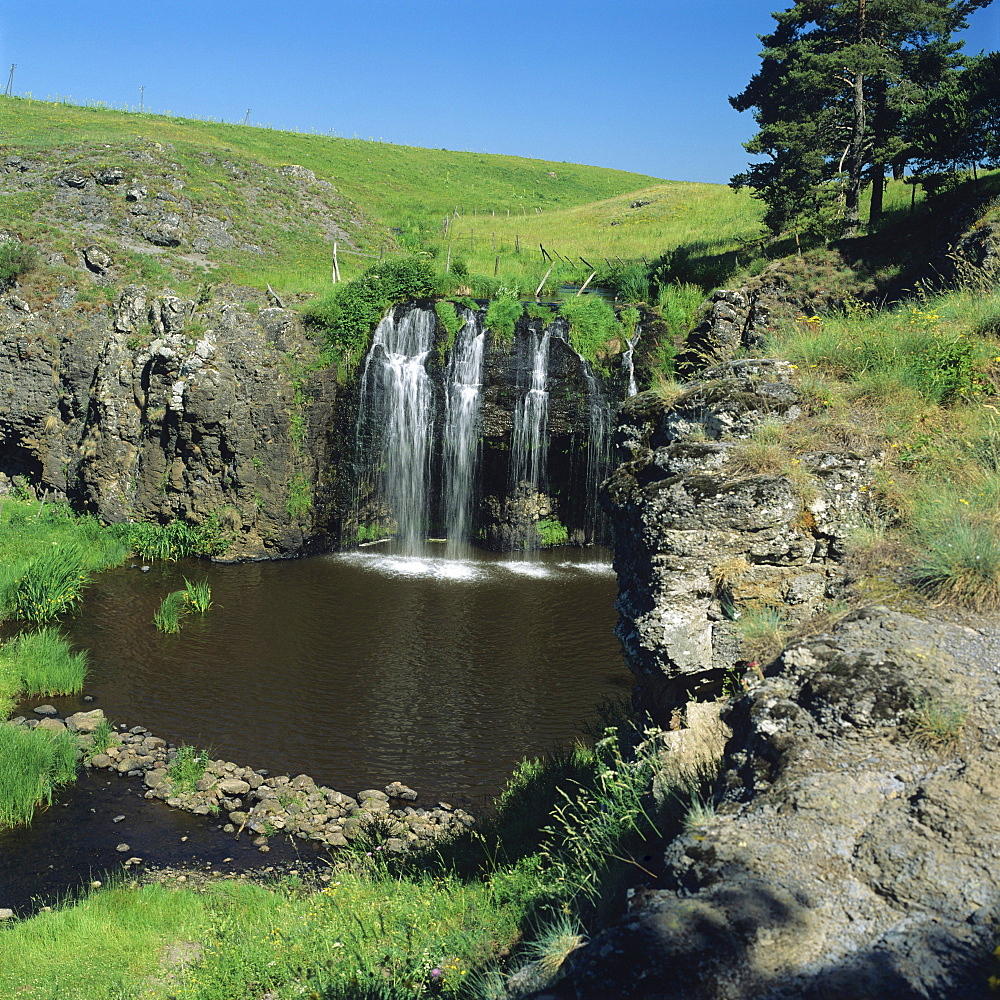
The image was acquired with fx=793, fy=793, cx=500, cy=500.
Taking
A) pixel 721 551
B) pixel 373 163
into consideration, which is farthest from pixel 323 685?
pixel 373 163

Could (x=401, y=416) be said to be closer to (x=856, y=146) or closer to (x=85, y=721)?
(x=85, y=721)

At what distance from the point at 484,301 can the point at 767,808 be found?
63.2ft

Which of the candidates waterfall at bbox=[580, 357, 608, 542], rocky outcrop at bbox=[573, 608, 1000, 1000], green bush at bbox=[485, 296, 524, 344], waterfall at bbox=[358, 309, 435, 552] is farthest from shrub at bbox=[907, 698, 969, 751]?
green bush at bbox=[485, 296, 524, 344]

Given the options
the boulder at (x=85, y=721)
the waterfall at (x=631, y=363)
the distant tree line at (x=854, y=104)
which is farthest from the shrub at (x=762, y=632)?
the distant tree line at (x=854, y=104)

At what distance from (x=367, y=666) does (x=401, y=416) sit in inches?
342

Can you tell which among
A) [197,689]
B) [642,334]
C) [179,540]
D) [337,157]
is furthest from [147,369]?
[337,157]

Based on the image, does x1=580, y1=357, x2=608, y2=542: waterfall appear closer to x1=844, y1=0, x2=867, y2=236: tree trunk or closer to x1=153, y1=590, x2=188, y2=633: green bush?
x1=844, y1=0, x2=867, y2=236: tree trunk

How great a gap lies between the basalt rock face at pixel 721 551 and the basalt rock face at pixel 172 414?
1429 cm

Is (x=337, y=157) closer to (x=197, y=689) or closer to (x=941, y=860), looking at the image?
(x=197, y=689)

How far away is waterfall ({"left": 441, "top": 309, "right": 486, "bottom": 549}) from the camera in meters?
20.2

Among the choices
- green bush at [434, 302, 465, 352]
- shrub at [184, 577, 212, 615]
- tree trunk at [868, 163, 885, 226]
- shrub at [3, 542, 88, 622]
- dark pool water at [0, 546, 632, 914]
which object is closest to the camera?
dark pool water at [0, 546, 632, 914]

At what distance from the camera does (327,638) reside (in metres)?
14.3

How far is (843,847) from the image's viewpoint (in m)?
3.51

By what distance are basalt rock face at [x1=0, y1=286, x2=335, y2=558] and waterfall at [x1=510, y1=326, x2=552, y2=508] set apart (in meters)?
4.80
